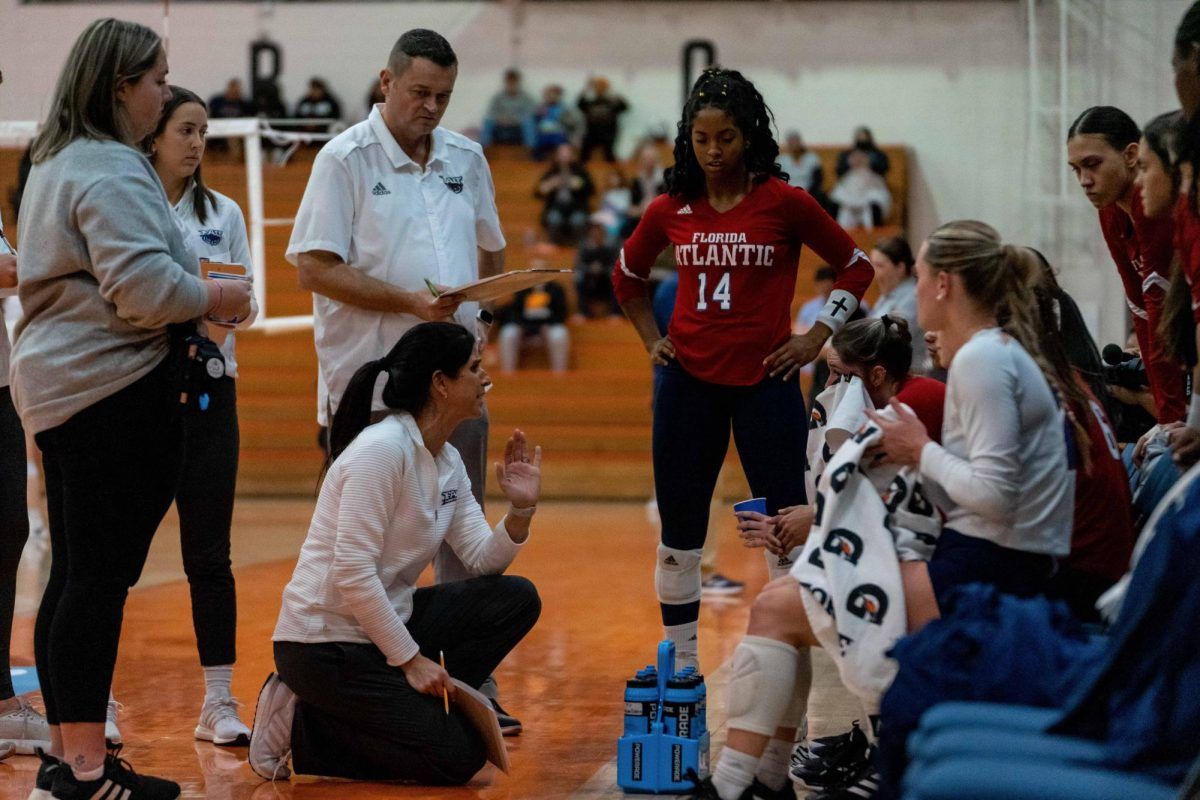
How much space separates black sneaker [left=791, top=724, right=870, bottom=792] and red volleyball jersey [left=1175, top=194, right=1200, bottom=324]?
1.28 metres

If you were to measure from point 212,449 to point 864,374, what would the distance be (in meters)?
1.81

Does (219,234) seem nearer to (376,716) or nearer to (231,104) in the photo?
(376,716)

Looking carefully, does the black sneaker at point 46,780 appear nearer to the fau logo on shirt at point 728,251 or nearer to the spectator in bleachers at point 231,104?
the fau logo on shirt at point 728,251

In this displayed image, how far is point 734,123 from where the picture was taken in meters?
3.81

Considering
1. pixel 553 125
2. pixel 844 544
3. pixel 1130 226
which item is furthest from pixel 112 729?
pixel 553 125

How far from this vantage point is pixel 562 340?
13.7 metres

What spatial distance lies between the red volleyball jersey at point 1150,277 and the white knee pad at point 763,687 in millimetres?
1121

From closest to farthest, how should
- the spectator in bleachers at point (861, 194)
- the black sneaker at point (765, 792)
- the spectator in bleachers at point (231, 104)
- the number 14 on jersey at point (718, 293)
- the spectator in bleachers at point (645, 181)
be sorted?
1. the black sneaker at point (765, 792)
2. the number 14 on jersey at point (718, 293)
3. the spectator in bleachers at point (861, 194)
4. the spectator in bleachers at point (645, 181)
5. the spectator in bleachers at point (231, 104)

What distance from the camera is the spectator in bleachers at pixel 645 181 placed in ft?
50.9

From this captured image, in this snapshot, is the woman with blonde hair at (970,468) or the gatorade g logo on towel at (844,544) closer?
the woman with blonde hair at (970,468)

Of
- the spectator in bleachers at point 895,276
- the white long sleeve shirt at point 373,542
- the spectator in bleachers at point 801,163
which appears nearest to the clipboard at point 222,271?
the white long sleeve shirt at point 373,542

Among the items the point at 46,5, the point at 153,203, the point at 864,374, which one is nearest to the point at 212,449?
the point at 153,203

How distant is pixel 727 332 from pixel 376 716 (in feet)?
4.45

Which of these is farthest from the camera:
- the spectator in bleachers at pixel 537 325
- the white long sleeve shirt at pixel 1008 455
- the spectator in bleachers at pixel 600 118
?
the spectator in bleachers at pixel 600 118
